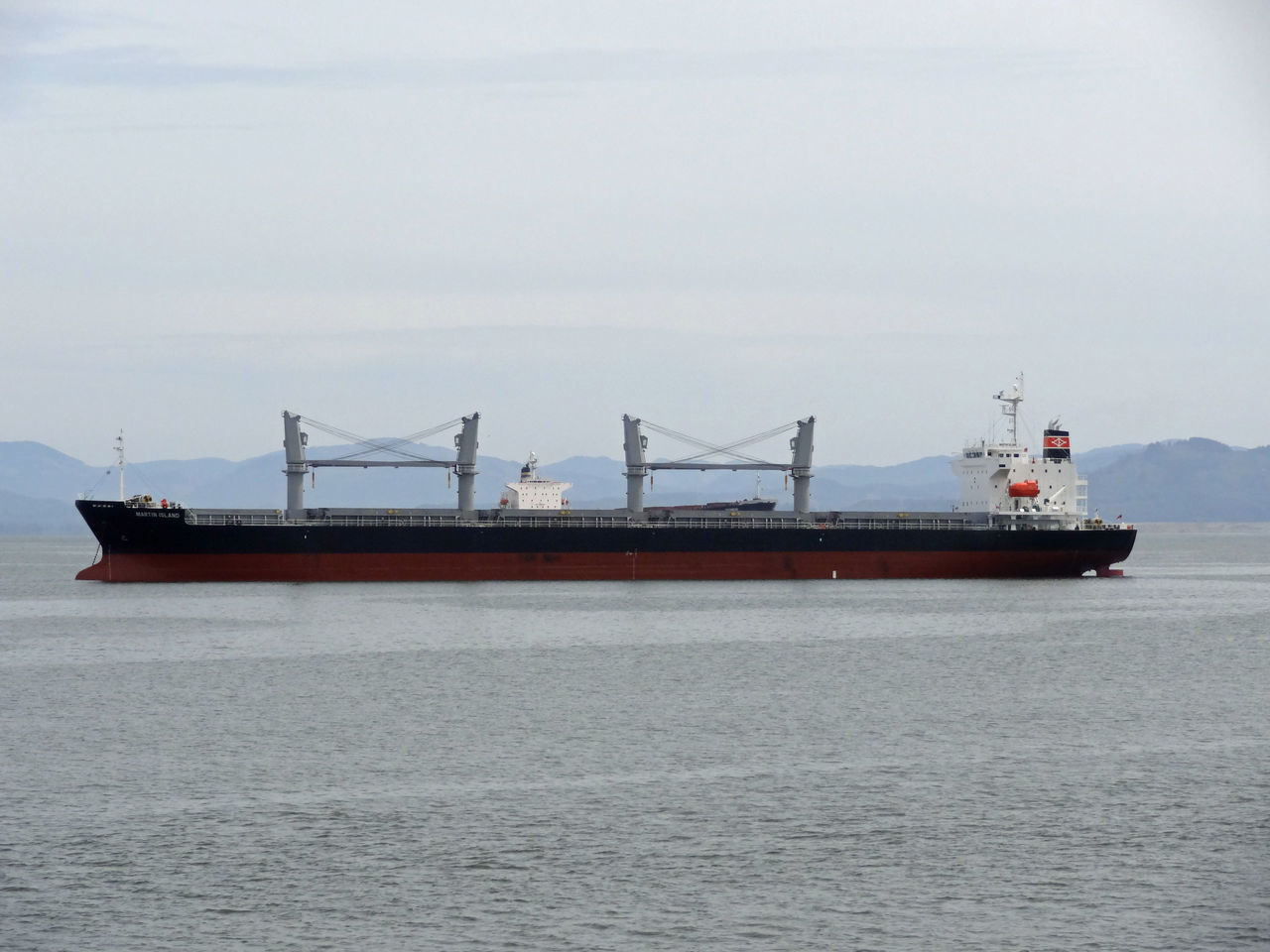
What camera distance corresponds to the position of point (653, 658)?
118ft

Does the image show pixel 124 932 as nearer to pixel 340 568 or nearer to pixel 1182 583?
pixel 340 568

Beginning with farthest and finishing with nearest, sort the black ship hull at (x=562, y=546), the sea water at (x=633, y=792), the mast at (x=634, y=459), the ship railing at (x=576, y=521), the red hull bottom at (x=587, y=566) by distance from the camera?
1. the mast at (x=634, y=459)
2. the ship railing at (x=576, y=521)
3. the red hull bottom at (x=587, y=566)
4. the black ship hull at (x=562, y=546)
5. the sea water at (x=633, y=792)

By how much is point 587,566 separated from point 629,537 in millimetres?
2163

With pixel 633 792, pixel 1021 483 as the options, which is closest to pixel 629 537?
pixel 1021 483

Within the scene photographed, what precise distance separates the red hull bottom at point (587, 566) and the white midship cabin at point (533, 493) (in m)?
16.5

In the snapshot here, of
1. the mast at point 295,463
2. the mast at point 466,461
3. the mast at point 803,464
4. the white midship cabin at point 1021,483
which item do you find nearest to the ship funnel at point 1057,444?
the white midship cabin at point 1021,483

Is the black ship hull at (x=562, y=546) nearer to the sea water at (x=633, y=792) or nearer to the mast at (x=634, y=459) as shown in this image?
the mast at (x=634, y=459)

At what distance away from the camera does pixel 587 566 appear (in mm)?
58812

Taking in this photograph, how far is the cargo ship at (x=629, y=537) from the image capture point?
5603 centimetres

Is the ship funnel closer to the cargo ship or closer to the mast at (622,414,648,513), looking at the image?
the cargo ship

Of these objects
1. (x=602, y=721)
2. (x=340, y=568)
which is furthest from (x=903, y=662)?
(x=340, y=568)

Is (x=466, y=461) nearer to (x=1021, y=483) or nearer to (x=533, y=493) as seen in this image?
(x=533, y=493)

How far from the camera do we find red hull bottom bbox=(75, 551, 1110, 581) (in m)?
56.3

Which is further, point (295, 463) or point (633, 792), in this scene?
point (295, 463)
